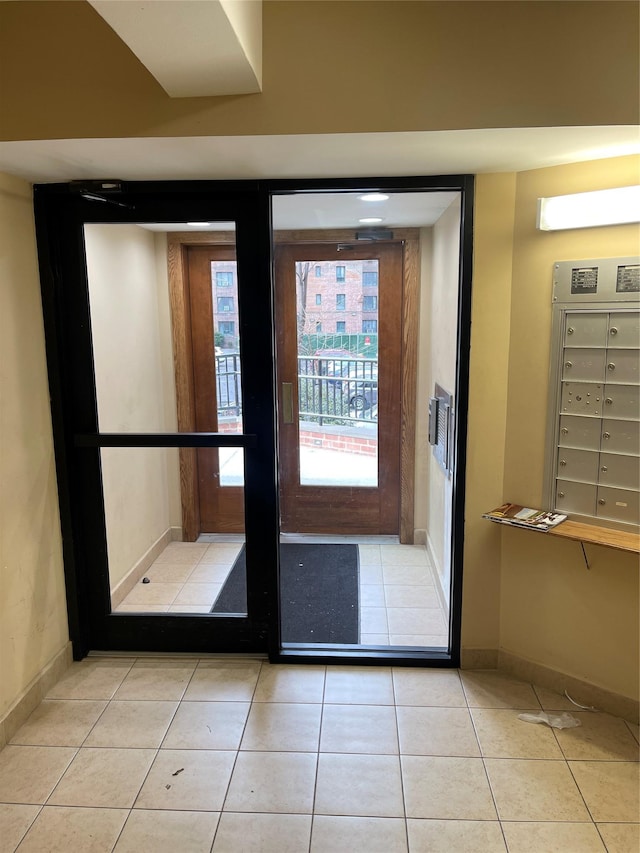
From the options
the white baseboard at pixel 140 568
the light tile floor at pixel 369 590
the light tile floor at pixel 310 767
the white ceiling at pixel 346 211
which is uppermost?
the white ceiling at pixel 346 211

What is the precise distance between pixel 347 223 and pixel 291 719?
2.69 m

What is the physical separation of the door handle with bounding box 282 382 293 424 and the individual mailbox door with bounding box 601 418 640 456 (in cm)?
225

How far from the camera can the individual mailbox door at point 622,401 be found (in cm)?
201

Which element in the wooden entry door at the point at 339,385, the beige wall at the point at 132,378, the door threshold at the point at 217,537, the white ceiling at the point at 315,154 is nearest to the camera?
the white ceiling at the point at 315,154

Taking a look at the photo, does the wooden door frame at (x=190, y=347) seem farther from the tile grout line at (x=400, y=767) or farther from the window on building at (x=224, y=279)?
the tile grout line at (x=400, y=767)

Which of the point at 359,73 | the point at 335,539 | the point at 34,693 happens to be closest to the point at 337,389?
the point at 335,539

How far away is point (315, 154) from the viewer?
1941 mm

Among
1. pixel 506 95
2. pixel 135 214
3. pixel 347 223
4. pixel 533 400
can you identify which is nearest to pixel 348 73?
pixel 506 95

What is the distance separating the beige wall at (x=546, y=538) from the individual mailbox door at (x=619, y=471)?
9.3 inches

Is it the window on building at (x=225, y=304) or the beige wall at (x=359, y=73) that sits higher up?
the beige wall at (x=359, y=73)

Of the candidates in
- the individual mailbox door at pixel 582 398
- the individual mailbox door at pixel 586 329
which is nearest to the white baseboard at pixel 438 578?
the individual mailbox door at pixel 582 398

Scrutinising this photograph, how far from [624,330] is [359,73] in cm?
126

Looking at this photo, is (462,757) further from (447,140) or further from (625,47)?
(625,47)

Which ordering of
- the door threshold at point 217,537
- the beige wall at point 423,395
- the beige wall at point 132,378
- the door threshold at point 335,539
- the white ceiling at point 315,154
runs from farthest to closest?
the door threshold at point 335,539
the beige wall at point 423,395
the door threshold at point 217,537
the beige wall at point 132,378
the white ceiling at point 315,154
